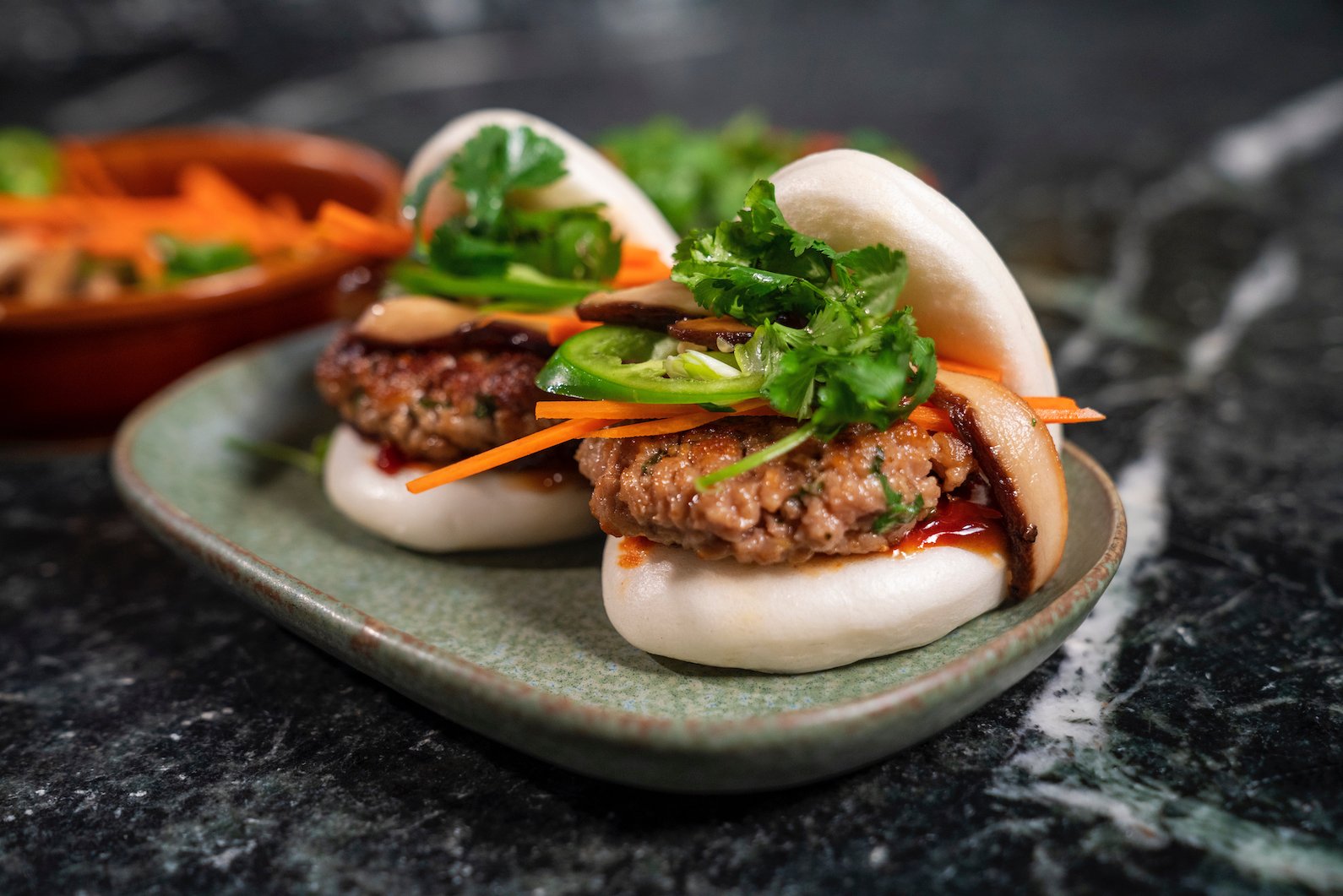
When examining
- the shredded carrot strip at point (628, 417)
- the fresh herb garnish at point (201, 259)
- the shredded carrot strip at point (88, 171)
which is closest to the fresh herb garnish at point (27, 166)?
the shredded carrot strip at point (88, 171)

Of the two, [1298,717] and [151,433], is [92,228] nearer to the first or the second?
[151,433]

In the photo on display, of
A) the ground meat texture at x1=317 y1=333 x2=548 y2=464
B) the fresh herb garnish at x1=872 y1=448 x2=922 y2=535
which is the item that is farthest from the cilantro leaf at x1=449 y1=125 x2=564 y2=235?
A: the fresh herb garnish at x1=872 y1=448 x2=922 y2=535

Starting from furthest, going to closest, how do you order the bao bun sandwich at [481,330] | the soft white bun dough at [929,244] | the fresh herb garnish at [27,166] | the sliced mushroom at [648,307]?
the fresh herb garnish at [27,166] < the bao bun sandwich at [481,330] < the sliced mushroom at [648,307] < the soft white bun dough at [929,244]

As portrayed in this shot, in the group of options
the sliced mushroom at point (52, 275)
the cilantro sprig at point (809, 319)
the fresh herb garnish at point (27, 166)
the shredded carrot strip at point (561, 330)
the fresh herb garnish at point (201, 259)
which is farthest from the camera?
the fresh herb garnish at point (27, 166)

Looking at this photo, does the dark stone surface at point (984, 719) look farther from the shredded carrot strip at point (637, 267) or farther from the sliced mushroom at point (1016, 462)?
the shredded carrot strip at point (637, 267)

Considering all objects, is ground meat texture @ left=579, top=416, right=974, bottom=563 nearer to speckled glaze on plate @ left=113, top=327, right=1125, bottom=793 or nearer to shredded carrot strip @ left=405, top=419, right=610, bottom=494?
shredded carrot strip @ left=405, top=419, right=610, bottom=494

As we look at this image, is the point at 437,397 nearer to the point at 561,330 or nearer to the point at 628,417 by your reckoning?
the point at 561,330

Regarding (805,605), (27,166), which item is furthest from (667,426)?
(27,166)
